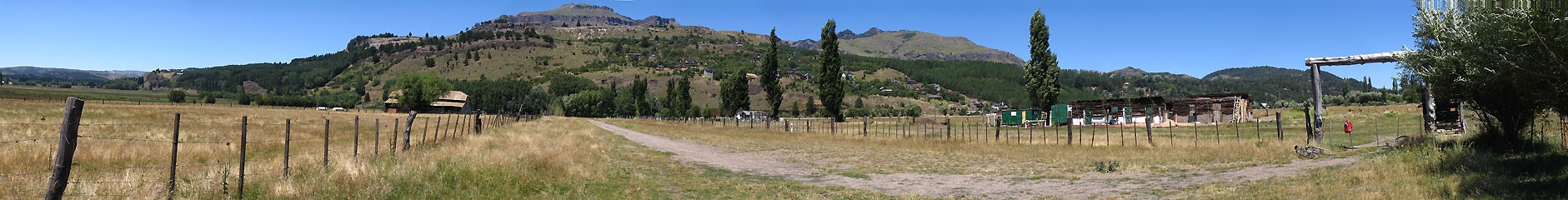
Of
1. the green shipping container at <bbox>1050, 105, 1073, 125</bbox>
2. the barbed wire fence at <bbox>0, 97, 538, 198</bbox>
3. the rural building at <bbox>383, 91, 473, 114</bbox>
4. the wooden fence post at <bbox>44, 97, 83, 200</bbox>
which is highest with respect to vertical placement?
the rural building at <bbox>383, 91, 473, 114</bbox>

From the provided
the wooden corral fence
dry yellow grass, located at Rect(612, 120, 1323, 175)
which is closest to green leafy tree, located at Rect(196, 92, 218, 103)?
the wooden corral fence

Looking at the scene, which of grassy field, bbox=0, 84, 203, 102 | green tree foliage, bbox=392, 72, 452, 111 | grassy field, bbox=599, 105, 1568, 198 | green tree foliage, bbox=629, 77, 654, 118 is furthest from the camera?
green tree foliage, bbox=629, 77, 654, 118

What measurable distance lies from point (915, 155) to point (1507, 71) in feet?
50.0

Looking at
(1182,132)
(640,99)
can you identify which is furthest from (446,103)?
(1182,132)

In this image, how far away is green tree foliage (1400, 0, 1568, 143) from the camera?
25.5 feet

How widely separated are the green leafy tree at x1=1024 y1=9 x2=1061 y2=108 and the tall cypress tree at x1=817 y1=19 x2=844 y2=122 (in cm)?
1578

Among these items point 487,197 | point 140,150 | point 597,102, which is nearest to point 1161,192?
point 487,197

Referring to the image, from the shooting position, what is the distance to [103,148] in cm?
1458

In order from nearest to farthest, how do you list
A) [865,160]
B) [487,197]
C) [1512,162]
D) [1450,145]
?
[487,197], [1512,162], [1450,145], [865,160]

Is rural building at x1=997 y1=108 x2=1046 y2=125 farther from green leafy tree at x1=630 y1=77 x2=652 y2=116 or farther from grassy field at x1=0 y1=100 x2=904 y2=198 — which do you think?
green leafy tree at x1=630 y1=77 x2=652 y2=116

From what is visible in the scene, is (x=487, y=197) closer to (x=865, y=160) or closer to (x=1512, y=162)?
(x=865, y=160)

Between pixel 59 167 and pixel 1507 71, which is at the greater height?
pixel 1507 71

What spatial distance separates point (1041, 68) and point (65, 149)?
5577 centimetres

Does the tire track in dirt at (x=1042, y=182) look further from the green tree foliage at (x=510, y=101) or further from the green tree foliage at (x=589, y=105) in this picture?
the green tree foliage at (x=510, y=101)
